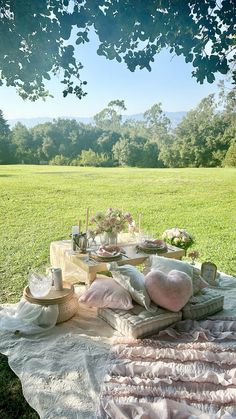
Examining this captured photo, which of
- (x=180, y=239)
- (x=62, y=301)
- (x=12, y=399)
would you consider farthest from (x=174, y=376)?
(x=180, y=239)

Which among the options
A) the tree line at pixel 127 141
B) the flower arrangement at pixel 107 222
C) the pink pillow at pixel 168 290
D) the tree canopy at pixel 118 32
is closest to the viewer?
the tree canopy at pixel 118 32

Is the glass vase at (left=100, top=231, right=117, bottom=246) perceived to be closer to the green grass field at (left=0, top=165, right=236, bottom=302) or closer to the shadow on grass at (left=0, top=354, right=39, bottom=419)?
the green grass field at (left=0, top=165, right=236, bottom=302)

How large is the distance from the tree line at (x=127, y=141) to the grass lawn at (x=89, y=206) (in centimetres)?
51

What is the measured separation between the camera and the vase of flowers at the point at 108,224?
3617 millimetres

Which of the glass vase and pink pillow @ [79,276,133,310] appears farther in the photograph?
the glass vase

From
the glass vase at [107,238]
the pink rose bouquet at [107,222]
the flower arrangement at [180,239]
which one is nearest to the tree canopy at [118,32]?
the pink rose bouquet at [107,222]

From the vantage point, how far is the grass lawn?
15.6 ft

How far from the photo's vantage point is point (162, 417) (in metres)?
1.79

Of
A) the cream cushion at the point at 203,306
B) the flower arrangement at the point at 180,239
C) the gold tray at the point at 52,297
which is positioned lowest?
the cream cushion at the point at 203,306

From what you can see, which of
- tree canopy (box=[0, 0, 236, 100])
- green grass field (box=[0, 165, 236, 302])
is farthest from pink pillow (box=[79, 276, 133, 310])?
tree canopy (box=[0, 0, 236, 100])

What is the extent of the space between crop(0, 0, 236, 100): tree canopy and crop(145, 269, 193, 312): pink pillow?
152 centimetres

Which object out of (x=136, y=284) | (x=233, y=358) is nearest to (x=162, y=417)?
(x=233, y=358)

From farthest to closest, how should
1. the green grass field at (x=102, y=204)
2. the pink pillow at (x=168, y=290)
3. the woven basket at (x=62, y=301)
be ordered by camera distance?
the green grass field at (x=102, y=204) < the woven basket at (x=62, y=301) < the pink pillow at (x=168, y=290)

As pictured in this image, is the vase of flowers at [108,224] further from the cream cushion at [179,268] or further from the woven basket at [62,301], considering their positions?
the woven basket at [62,301]
